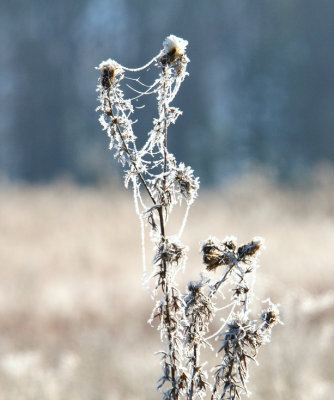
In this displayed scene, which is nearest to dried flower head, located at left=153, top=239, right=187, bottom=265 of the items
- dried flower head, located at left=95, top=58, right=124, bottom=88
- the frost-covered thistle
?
the frost-covered thistle

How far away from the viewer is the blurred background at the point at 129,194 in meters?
5.26

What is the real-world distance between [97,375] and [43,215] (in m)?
8.62

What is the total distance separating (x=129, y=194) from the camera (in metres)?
15.1

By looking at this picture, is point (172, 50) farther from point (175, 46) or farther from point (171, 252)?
point (171, 252)

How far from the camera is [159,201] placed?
1.19m

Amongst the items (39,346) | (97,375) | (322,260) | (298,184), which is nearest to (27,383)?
(97,375)

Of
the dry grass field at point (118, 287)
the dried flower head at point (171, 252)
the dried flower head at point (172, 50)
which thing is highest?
the dry grass field at point (118, 287)

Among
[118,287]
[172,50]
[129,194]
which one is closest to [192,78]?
[129,194]

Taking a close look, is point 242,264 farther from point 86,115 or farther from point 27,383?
point 86,115

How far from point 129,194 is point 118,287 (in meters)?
7.10

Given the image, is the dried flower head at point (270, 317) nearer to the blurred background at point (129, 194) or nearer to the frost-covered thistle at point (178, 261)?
the frost-covered thistle at point (178, 261)

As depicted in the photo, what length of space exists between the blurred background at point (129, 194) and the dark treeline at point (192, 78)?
0.06 m

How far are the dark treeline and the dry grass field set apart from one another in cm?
742

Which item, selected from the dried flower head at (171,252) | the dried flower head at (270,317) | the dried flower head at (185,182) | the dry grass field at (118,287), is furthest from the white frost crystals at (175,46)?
the dry grass field at (118,287)
